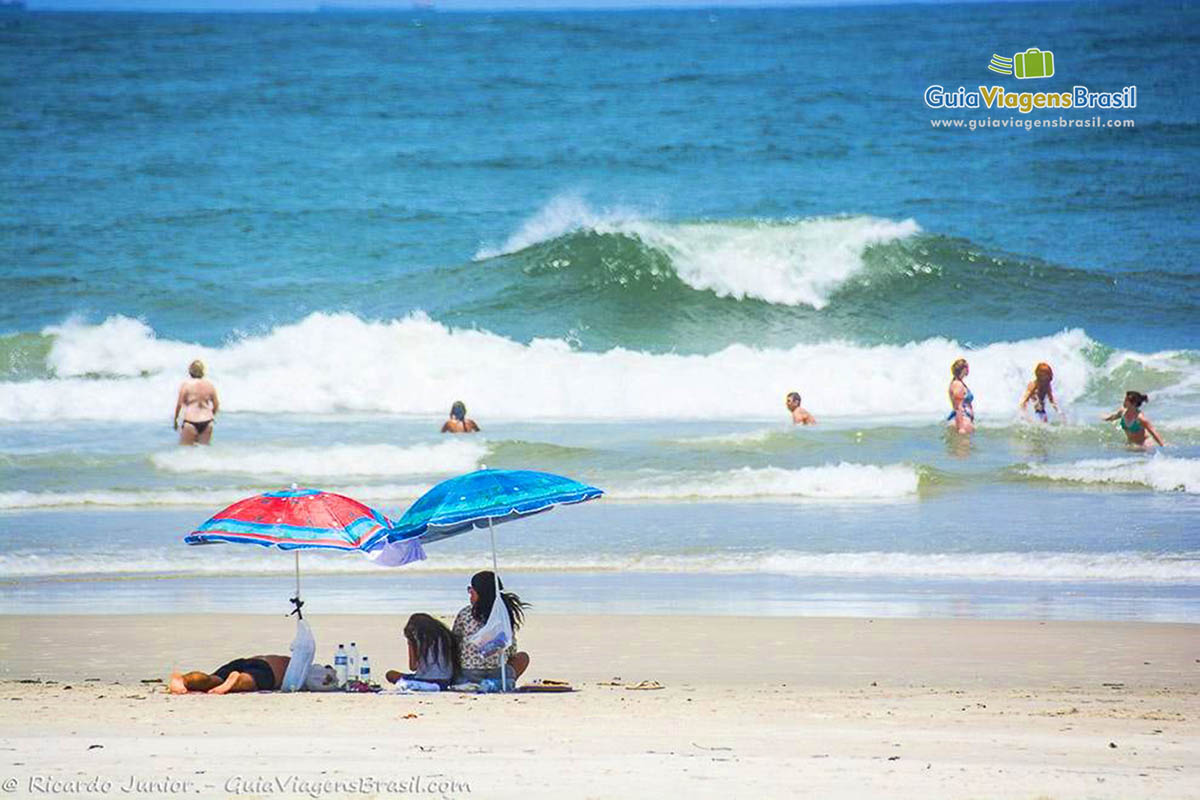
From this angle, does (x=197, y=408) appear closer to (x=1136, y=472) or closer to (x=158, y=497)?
(x=158, y=497)

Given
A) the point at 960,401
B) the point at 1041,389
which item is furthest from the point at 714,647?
the point at 1041,389

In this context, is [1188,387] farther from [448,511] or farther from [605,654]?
[448,511]

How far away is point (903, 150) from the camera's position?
27.8m

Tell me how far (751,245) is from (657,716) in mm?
18952

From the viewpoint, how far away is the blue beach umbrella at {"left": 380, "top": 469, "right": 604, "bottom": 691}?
20.8 ft

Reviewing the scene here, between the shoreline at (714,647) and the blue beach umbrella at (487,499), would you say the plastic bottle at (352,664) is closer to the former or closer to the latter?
the shoreline at (714,647)

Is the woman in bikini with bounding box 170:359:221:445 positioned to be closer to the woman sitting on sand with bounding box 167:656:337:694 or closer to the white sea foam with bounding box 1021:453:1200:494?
the white sea foam with bounding box 1021:453:1200:494

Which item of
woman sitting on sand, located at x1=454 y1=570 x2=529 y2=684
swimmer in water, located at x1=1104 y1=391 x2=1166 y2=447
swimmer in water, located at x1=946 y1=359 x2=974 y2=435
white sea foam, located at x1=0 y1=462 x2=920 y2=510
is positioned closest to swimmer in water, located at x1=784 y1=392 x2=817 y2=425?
swimmer in water, located at x1=946 y1=359 x2=974 y2=435

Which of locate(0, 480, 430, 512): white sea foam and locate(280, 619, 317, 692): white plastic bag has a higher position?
locate(0, 480, 430, 512): white sea foam

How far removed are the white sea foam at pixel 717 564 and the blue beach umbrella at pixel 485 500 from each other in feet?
9.86

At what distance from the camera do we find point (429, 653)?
6750 millimetres

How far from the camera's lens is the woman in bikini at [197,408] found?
611 inches

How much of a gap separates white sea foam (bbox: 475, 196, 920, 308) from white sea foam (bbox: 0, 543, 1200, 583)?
42.9ft

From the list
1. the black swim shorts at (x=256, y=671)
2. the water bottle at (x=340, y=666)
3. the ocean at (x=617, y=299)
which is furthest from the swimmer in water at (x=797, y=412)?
the black swim shorts at (x=256, y=671)
